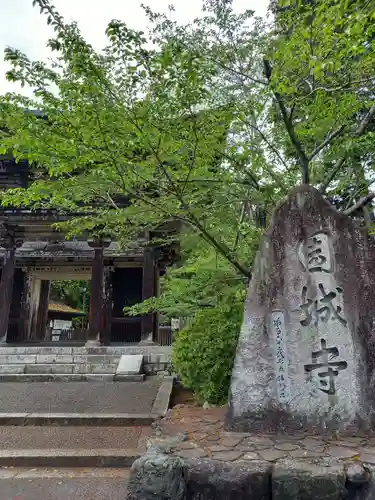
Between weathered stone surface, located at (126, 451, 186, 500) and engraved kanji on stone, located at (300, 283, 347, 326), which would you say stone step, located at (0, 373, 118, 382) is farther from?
weathered stone surface, located at (126, 451, 186, 500)

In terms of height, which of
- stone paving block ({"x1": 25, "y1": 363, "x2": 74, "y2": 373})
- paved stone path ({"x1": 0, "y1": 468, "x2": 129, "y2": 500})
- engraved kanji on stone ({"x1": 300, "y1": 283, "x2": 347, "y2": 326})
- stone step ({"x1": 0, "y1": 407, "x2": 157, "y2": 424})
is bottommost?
paved stone path ({"x1": 0, "y1": 468, "x2": 129, "y2": 500})

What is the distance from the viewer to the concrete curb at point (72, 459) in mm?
4438

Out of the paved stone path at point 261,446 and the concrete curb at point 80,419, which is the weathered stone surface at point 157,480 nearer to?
the paved stone path at point 261,446

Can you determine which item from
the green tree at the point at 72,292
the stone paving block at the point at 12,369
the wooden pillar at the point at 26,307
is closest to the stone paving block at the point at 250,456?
the stone paving block at the point at 12,369

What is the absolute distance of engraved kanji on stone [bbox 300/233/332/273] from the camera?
169 inches

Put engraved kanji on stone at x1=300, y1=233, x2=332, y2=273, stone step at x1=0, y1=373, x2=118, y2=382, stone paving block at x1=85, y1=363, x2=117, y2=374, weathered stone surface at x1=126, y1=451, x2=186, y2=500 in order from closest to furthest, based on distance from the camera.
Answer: weathered stone surface at x1=126, y1=451, x2=186, y2=500 → engraved kanji on stone at x1=300, y1=233, x2=332, y2=273 → stone step at x1=0, y1=373, x2=118, y2=382 → stone paving block at x1=85, y1=363, x2=117, y2=374

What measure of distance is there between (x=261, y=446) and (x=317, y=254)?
7.09 feet

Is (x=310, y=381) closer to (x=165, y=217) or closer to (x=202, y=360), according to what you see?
(x=202, y=360)

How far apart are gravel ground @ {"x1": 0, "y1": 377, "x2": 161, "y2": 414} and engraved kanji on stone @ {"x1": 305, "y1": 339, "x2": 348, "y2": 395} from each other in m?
3.22

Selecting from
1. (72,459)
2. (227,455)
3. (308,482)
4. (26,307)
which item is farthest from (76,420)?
(26,307)

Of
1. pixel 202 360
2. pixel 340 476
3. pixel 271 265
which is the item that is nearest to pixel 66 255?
pixel 202 360

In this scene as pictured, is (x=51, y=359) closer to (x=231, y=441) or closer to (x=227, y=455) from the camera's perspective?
(x=231, y=441)

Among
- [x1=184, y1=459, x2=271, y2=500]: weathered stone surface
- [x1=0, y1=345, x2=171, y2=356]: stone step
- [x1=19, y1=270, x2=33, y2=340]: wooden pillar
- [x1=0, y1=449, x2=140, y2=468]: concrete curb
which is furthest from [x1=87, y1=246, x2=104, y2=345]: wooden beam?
[x1=184, y1=459, x2=271, y2=500]: weathered stone surface

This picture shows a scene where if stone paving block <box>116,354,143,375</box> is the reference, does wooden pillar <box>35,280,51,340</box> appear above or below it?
above
